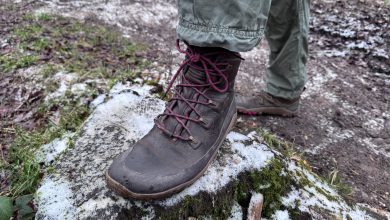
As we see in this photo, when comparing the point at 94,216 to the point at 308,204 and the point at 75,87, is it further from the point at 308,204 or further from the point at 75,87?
the point at 75,87

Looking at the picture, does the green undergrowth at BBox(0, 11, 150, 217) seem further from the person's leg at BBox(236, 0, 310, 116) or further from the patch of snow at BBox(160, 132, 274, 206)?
the person's leg at BBox(236, 0, 310, 116)

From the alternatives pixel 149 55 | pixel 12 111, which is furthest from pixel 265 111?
pixel 12 111

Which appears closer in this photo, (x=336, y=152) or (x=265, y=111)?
(x=336, y=152)

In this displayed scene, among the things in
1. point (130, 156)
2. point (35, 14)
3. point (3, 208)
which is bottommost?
point (35, 14)

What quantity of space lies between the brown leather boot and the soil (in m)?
1.03

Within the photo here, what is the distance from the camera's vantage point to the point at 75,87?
9.39 feet

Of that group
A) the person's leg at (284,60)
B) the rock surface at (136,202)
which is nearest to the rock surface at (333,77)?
the person's leg at (284,60)

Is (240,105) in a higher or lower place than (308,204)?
lower

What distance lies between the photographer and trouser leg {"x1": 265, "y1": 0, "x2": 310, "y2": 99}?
258cm

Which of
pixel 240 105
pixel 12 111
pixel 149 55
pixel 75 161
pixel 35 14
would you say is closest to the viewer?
pixel 75 161

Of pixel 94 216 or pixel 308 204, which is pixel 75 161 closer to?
pixel 94 216

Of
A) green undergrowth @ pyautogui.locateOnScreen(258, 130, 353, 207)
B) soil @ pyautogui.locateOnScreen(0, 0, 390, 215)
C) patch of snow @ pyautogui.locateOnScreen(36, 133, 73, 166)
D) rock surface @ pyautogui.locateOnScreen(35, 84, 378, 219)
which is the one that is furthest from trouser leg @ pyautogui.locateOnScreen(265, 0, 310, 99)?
patch of snow @ pyautogui.locateOnScreen(36, 133, 73, 166)

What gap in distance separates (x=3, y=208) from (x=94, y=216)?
411 mm

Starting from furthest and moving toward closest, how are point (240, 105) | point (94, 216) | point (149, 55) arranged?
point (149, 55) → point (240, 105) → point (94, 216)
